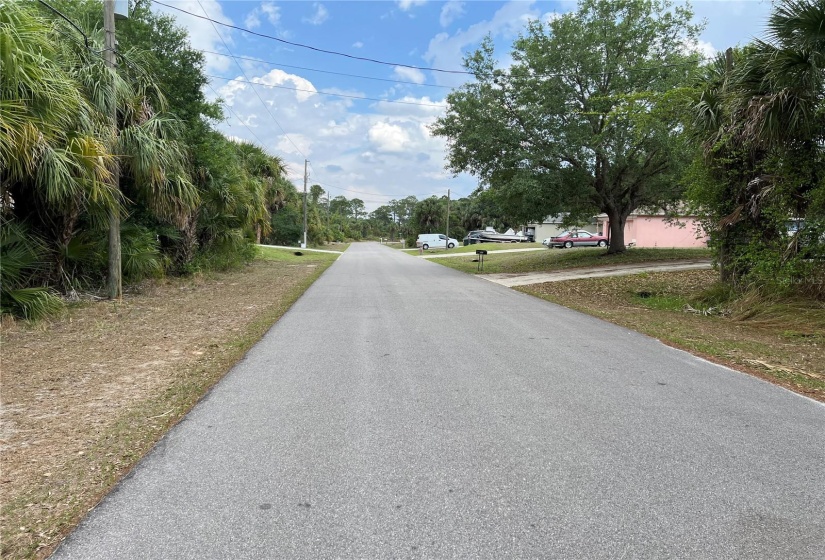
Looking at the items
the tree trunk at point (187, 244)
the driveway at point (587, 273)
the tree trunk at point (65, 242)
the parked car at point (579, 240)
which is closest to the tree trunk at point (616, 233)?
the driveway at point (587, 273)

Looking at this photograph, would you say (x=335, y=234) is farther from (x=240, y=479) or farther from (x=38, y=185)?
(x=240, y=479)

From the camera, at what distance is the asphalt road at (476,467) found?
9.06 feet

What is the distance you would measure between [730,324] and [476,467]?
26.9 feet

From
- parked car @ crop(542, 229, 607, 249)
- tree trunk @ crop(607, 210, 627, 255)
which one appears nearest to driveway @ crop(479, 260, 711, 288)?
tree trunk @ crop(607, 210, 627, 255)

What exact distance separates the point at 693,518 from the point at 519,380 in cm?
277

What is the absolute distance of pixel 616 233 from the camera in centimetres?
2439

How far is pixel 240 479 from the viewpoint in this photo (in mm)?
3406

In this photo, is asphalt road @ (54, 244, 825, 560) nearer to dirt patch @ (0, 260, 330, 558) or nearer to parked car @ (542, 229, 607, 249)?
dirt patch @ (0, 260, 330, 558)

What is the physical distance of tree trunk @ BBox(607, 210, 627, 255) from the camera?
23578 mm

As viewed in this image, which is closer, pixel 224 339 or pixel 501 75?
pixel 224 339

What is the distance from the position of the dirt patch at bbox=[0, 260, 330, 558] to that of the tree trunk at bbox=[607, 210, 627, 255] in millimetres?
17742

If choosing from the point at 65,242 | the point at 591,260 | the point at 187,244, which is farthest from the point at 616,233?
the point at 65,242

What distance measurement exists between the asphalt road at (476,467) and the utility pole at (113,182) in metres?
6.63

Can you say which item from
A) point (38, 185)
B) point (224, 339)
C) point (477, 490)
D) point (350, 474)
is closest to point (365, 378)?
point (350, 474)
